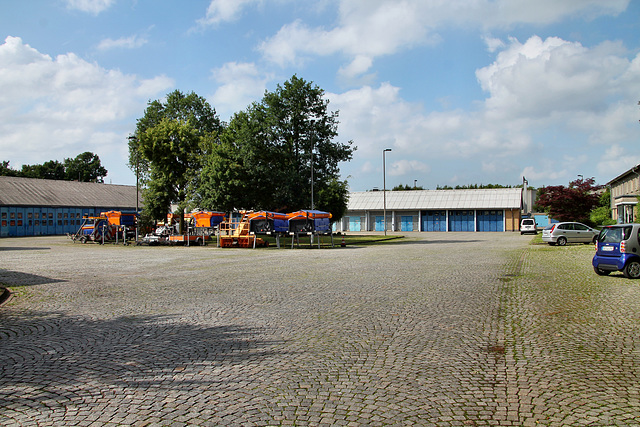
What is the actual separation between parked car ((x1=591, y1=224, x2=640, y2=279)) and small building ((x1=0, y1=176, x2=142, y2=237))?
62460 mm

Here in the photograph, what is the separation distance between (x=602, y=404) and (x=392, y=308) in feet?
17.4

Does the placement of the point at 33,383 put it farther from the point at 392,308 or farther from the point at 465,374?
the point at 392,308

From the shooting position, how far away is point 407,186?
13350 cm

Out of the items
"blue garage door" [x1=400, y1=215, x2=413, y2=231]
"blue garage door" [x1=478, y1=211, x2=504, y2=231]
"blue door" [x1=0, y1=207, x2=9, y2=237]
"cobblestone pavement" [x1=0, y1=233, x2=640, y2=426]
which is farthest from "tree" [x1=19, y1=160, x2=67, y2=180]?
"cobblestone pavement" [x1=0, y1=233, x2=640, y2=426]

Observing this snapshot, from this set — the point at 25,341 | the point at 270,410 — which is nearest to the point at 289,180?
the point at 25,341

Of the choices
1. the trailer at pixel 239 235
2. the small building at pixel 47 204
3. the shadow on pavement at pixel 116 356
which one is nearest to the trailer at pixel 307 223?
the trailer at pixel 239 235

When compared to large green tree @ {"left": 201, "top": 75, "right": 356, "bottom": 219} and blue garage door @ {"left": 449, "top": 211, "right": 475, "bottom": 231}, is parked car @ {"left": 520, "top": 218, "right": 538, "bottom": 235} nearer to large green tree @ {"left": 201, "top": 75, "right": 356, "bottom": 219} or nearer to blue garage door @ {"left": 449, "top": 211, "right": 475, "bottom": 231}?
blue garage door @ {"left": 449, "top": 211, "right": 475, "bottom": 231}

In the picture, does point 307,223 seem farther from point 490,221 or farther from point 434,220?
point 490,221

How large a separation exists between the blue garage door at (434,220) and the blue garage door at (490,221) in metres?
4.91

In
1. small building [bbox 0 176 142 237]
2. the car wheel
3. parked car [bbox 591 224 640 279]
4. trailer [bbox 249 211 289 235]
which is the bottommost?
the car wheel

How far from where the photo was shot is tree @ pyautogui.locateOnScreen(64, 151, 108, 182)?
108 metres

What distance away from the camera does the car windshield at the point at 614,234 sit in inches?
564

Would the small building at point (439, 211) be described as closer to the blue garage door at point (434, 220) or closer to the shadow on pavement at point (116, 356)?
the blue garage door at point (434, 220)

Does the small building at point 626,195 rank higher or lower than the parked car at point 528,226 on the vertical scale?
higher
